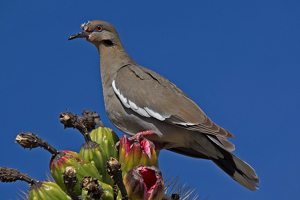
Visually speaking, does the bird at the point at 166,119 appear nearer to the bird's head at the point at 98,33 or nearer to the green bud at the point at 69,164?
the bird's head at the point at 98,33

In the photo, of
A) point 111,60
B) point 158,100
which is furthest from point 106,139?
point 111,60

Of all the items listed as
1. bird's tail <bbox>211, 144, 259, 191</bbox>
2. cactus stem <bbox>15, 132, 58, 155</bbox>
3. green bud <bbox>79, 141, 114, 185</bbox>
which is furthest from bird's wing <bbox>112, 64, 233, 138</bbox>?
cactus stem <bbox>15, 132, 58, 155</bbox>

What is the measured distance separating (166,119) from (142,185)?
197cm

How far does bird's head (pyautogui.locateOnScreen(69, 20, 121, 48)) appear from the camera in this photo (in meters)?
5.91

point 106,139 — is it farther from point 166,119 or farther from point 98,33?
point 98,33

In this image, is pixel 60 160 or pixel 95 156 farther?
pixel 95 156

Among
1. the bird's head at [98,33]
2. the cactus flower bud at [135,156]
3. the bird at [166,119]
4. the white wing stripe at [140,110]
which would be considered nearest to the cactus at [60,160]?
the cactus flower bud at [135,156]

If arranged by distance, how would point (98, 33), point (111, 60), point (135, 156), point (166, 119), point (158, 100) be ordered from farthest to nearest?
point (98, 33) < point (111, 60) < point (158, 100) < point (166, 119) < point (135, 156)

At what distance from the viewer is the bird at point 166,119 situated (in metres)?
4.73

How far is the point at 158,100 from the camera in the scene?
5.06 m

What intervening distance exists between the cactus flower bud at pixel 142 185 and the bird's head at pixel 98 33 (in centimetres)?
340

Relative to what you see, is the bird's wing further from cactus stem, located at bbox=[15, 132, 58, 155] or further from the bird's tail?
cactus stem, located at bbox=[15, 132, 58, 155]

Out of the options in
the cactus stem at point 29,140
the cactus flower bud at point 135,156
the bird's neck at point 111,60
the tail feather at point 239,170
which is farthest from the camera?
the bird's neck at point 111,60

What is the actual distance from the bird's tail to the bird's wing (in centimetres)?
30
